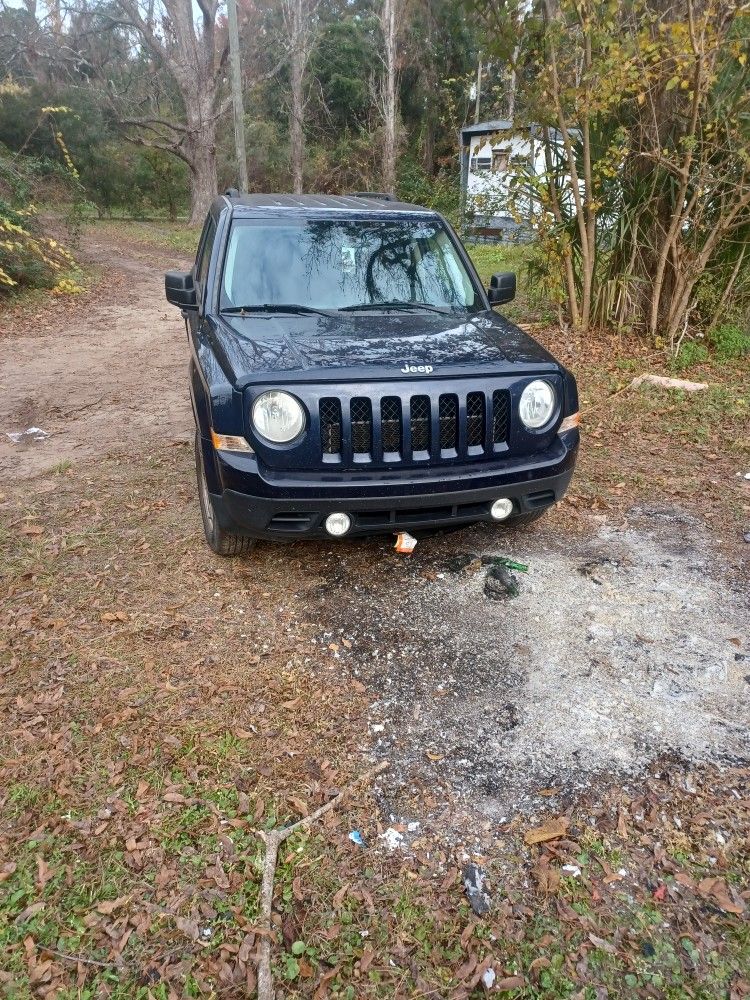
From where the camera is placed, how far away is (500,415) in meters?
3.20

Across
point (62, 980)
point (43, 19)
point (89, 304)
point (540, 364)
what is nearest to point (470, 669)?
point (540, 364)

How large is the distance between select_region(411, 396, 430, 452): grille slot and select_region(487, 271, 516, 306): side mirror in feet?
5.04

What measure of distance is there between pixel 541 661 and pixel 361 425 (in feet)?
4.21

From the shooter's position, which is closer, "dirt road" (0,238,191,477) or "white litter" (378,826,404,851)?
"white litter" (378,826,404,851)

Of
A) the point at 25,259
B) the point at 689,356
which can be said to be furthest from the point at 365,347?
the point at 25,259

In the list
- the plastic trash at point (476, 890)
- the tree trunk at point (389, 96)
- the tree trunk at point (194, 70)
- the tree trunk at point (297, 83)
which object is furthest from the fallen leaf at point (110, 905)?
the tree trunk at point (297, 83)

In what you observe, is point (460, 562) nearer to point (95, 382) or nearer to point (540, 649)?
point (540, 649)

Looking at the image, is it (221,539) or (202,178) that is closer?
(221,539)

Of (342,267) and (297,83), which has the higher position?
(297,83)

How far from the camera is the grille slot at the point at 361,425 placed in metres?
2.97

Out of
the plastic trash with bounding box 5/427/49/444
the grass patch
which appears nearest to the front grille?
the plastic trash with bounding box 5/427/49/444

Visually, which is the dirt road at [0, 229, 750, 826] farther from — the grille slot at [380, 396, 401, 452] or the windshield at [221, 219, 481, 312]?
the windshield at [221, 219, 481, 312]

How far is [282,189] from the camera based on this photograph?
2872cm

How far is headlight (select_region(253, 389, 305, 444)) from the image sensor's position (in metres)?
2.95
